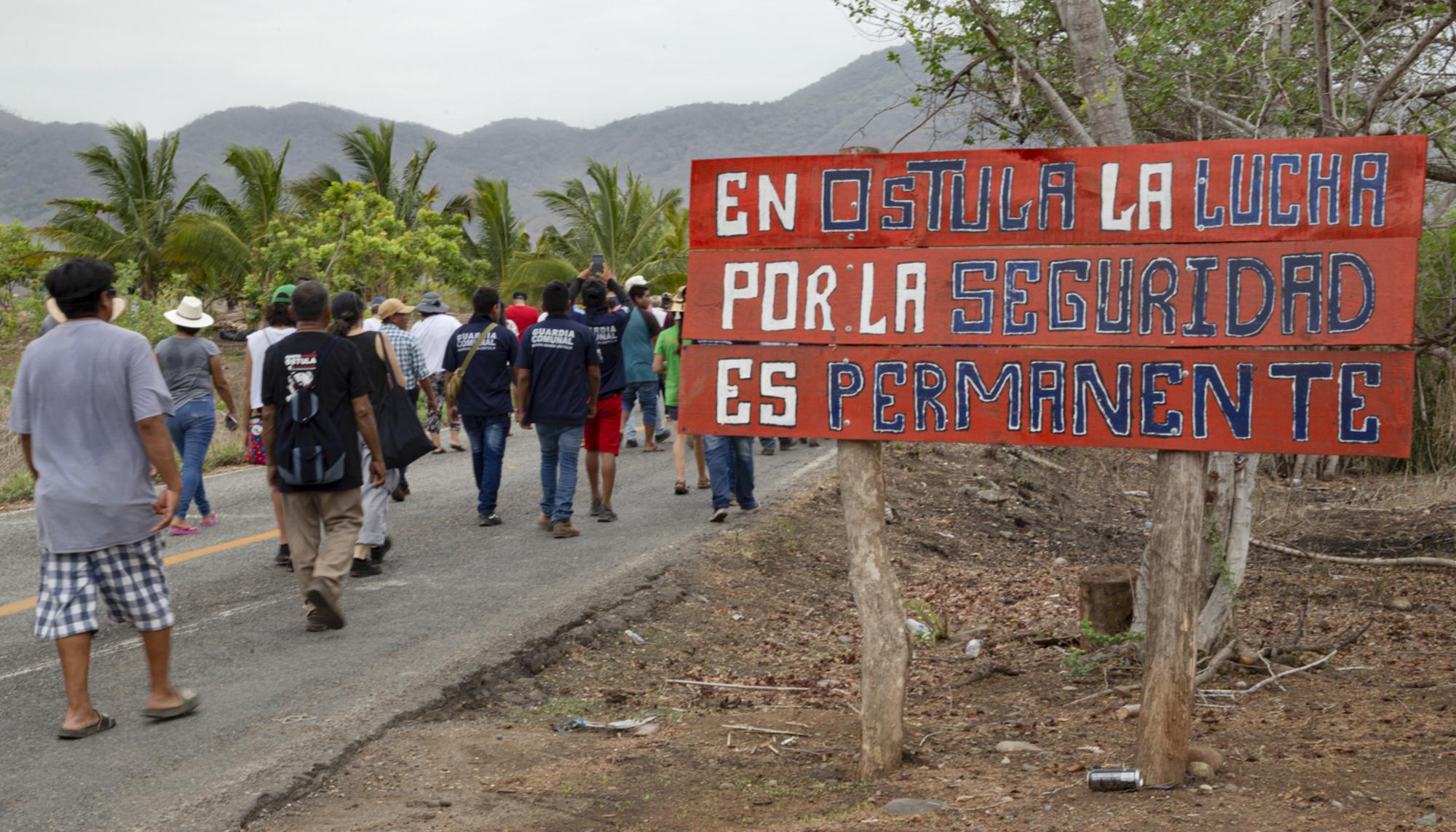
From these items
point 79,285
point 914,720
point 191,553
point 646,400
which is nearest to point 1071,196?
point 914,720

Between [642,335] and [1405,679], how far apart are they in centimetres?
894

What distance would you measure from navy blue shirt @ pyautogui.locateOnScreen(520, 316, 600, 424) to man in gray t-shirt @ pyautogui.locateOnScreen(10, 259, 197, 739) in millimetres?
4410

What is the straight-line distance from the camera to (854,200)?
4.91 meters

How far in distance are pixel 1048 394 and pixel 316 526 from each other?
4344 millimetres

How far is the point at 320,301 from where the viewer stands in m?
7.03

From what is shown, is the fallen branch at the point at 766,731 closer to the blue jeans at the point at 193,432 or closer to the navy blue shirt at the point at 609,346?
the navy blue shirt at the point at 609,346

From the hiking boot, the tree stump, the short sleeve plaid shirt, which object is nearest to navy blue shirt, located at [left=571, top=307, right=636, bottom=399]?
the short sleeve plaid shirt

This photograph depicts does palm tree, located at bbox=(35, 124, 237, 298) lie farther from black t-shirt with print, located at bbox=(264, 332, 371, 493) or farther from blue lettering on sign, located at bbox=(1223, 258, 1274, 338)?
blue lettering on sign, located at bbox=(1223, 258, 1274, 338)

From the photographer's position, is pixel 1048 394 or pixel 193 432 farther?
pixel 193 432

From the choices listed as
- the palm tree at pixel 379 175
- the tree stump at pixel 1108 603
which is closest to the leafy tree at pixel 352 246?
the palm tree at pixel 379 175

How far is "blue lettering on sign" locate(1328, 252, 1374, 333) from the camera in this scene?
4.32 metres

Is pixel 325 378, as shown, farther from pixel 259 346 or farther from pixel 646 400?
pixel 646 400

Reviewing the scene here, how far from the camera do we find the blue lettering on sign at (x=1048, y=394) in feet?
15.3

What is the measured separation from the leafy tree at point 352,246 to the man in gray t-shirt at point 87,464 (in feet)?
77.9
